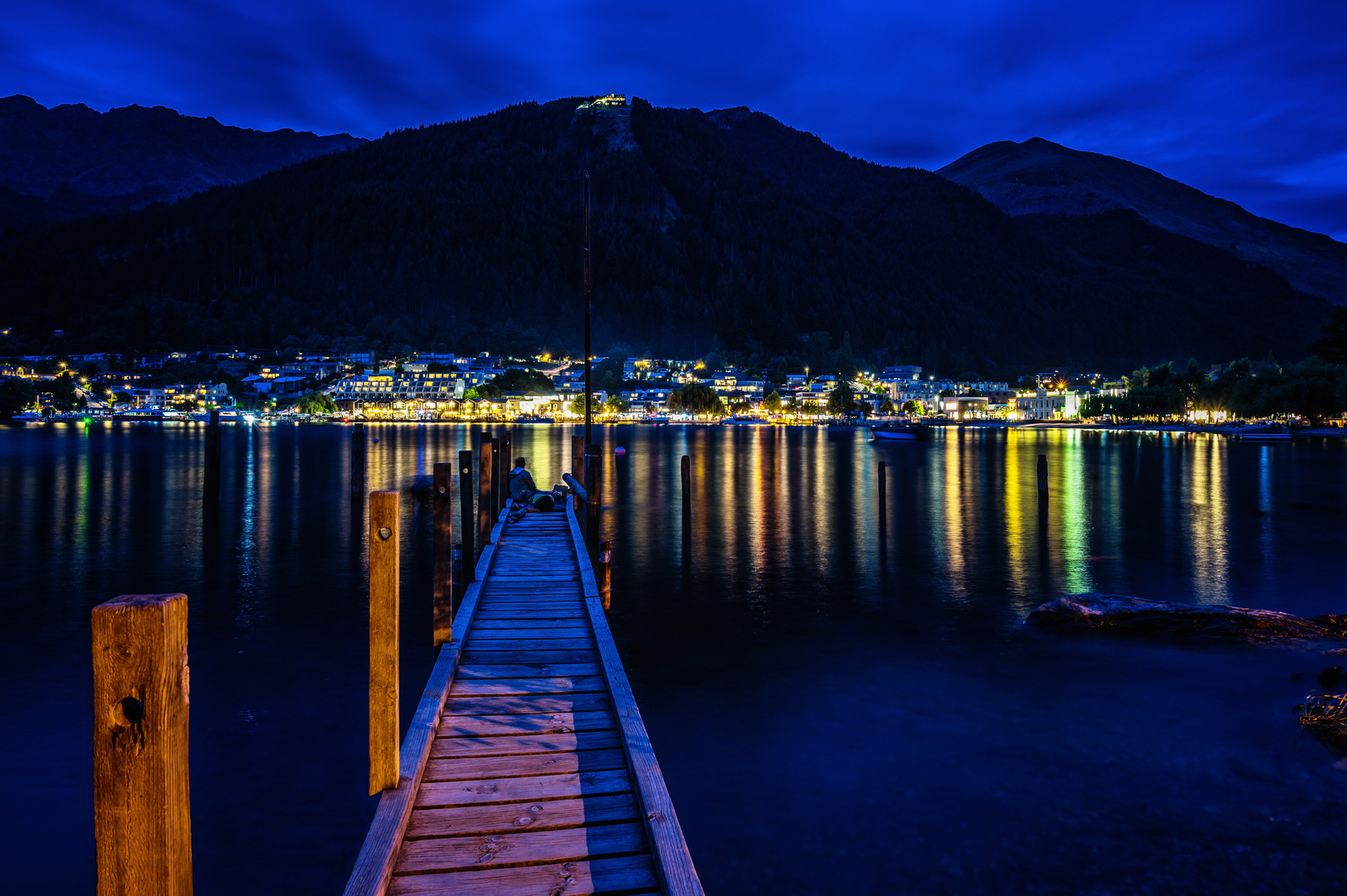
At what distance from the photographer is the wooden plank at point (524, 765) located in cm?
619

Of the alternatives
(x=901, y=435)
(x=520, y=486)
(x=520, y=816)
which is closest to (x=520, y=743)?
(x=520, y=816)

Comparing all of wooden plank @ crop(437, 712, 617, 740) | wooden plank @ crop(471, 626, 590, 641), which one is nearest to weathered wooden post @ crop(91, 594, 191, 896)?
wooden plank @ crop(437, 712, 617, 740)

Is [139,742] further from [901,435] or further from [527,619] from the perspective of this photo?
[901,435]

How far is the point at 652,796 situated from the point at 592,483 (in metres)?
14.2

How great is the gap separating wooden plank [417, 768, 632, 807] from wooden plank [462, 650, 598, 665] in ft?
9.34

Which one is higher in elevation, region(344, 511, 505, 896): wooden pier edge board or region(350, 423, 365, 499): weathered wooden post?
region(350, 423, 365, 499): weathered wooden post

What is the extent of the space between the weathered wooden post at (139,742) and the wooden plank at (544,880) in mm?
2084

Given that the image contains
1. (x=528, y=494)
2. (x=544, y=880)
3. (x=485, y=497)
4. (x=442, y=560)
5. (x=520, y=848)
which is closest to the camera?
(x=544, y=880)

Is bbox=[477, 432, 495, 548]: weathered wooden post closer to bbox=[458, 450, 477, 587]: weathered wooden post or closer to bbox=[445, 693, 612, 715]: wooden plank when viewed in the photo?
bbox=[458, 450, 477, 587]: weathered wooden post

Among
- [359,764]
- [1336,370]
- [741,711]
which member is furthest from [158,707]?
[1336,370]

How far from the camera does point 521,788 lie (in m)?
5.96

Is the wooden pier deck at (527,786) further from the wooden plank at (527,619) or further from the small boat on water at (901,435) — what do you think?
the small boat on water at (901,435)

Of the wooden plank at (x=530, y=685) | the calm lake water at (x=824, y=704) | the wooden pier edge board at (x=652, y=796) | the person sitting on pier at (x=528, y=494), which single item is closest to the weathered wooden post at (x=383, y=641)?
the wooden pier edge board at (x=652, y=796)

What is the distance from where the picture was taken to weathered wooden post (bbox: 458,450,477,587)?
17.2 meters
